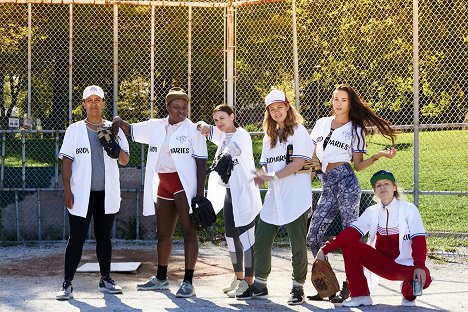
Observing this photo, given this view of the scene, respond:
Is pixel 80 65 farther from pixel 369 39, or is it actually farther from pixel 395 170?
pixel 395 170

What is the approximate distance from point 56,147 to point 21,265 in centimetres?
210

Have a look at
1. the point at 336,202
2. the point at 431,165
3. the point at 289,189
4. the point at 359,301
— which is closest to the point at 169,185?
the point at 289,189

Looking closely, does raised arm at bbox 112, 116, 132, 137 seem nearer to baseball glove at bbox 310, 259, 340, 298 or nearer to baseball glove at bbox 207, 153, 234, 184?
baseball glove at bbox 207, 153, 234, 184

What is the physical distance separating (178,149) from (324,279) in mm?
1873

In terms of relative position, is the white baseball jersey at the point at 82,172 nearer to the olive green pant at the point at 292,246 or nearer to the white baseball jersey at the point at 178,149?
the white baseball jersey at the point at 178,149

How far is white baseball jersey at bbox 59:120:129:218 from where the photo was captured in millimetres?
7652

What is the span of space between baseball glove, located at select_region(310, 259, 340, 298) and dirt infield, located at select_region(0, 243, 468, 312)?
A: 5.2 inches

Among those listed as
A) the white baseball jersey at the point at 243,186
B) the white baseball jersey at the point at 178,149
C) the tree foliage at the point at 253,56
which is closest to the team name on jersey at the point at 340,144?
the white baseball jersey at the point at 243,186

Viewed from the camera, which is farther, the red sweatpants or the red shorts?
the red shorts

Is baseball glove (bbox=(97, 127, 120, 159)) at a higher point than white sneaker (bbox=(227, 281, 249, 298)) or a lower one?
higher

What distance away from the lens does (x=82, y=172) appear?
25.2ft

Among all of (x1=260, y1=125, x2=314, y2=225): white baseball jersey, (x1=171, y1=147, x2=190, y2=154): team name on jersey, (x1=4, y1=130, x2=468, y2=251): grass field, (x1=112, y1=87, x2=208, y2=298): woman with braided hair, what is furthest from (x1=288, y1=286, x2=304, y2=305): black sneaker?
(x1=4, y1=130, x2=468, y2=251): grass field

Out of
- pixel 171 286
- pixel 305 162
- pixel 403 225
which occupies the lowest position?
pixel 171 286

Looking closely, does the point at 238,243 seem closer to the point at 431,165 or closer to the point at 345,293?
the point at 345,293
